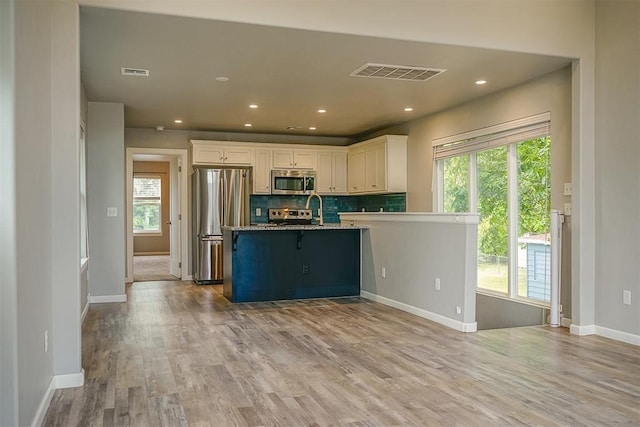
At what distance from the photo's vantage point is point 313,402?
10.1ft

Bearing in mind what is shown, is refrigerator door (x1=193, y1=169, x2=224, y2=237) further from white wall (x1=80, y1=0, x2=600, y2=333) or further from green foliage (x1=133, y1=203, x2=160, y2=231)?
green foliage (x1=133, y1=203, x2=160, y2=231)

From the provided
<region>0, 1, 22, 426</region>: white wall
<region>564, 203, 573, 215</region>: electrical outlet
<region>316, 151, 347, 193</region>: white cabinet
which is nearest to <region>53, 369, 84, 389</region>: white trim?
<region>0, 1, 22, 426</region>: white wall

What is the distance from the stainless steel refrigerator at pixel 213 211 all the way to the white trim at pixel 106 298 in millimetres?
1670

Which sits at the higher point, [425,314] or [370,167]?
[370,167]

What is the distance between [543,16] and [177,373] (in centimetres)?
412

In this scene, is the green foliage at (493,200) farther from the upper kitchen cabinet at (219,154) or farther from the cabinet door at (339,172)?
the upper kitchen cabinet at (219,154)

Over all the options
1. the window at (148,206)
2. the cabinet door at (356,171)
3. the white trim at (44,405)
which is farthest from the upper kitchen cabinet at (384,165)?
the window at (148,206)

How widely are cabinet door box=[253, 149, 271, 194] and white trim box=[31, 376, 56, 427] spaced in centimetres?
571

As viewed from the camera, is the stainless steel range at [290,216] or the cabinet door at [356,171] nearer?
the stainless steel range at [290,216]

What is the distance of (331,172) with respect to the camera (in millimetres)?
9266

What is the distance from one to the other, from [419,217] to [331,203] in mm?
4108

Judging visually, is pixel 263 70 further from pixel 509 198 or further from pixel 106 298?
pixel 106 298

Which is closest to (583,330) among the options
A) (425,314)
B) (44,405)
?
(425,314)

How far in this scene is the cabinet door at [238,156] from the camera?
8.62 metres
